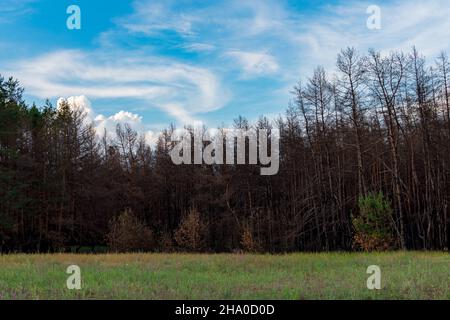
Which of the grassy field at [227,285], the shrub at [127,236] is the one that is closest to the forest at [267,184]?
the shrub at [127,236]

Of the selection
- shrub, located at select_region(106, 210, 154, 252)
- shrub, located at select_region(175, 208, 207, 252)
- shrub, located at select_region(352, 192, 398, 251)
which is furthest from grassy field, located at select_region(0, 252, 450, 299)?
shrub, located at select_region(175, 208, 207, 252)

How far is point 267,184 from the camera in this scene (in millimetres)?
52188

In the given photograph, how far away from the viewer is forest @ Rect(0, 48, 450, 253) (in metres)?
37.7

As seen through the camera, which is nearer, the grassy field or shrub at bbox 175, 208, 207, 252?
the grassy field

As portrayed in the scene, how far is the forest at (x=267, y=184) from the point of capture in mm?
37656

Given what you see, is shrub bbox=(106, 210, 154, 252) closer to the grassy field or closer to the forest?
the forest

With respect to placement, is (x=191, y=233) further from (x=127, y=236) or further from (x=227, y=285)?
(x=227, y=285)

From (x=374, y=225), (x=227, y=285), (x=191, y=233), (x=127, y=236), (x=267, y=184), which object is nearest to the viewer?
(x=227, y=285)

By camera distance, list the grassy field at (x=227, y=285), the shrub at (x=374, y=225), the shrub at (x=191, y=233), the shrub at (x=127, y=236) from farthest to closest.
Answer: the shrub at (x=191, y=233) → the shrub at (x=127, y=236) → the shrub at (x=374, y=225) → the grassy field at (x=227, y=285)

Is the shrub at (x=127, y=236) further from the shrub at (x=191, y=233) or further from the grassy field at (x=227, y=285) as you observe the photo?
the grassy field at (x=227, y=285)

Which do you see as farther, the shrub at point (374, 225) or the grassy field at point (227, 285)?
the shrub at point (374, 225)

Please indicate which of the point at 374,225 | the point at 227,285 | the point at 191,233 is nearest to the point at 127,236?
the point at 191,233

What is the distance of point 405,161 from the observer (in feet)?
140
